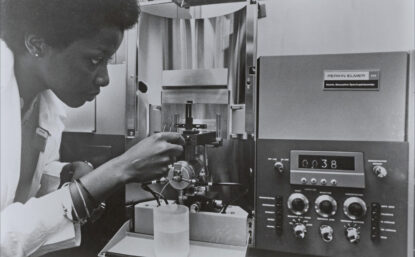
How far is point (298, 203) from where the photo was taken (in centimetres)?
103

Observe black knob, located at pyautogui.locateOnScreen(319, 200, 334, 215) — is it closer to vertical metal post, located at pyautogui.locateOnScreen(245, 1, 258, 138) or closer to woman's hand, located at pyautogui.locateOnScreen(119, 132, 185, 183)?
vertical metal post, located at pyautogui.locateOnScreen(245, 1, 258, 138)

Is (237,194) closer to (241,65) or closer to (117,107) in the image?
(241,65)

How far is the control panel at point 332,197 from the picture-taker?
98 centimetres

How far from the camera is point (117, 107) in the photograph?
4.39 ft

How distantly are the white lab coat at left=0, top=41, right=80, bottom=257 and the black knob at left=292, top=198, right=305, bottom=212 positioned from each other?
0.67m

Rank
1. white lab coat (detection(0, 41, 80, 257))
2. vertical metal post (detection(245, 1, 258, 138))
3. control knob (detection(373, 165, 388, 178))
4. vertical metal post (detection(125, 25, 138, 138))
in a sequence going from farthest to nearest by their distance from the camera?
vertical metal post (detection(125, 25, 138, 138)) < vertical metal post (detection(245, 1, 258, 138)) < control knob (detection(373, 165, 388, 178)) < white lab coat (detection(0, 41, 80, 257))

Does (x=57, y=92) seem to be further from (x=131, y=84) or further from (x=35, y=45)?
(x=131, y=84)

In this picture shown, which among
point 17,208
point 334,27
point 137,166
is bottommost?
point 17,208

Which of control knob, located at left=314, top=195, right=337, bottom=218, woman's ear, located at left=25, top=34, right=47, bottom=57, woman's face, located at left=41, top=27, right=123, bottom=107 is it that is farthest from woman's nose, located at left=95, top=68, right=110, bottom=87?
control knob, located at left=314, top=195, right=337, bottom=218

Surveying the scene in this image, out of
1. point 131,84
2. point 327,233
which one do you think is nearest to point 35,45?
point 131,84

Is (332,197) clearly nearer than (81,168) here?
Yes

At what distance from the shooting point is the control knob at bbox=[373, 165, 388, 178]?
97 cm

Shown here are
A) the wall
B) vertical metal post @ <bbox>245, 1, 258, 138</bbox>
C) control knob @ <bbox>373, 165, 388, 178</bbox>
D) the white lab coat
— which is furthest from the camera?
the wall

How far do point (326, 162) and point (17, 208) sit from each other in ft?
2.96
